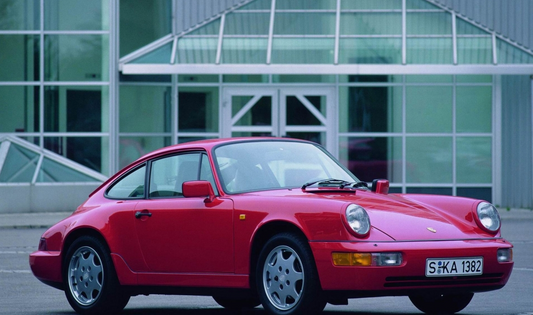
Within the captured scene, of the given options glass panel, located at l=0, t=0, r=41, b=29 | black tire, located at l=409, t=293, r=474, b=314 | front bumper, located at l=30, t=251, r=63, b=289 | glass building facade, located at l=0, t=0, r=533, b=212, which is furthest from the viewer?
glass panel, located at l=0, t=0, r=41, b=29

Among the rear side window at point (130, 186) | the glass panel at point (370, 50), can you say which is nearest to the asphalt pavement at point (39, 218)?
the glass panel at point (370, 50)

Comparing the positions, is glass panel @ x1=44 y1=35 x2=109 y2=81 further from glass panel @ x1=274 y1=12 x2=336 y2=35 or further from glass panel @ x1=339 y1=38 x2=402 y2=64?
glass panel @ x1=339 y1=38 x2=402 y2=64

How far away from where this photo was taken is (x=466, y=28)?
81.4 feet

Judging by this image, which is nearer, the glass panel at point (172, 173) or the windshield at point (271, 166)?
the windshield at point (271, 166)

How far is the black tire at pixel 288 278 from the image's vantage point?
22.2 ft

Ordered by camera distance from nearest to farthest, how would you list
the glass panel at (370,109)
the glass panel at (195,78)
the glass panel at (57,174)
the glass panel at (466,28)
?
the glass panel at (57,174)
the glass panel at (466,28)
the glass panel at (370,109)
the glass panel at (195,78)

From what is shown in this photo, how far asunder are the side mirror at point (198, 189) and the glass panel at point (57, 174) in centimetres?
1672

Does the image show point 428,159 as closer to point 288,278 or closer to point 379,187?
point 379,187

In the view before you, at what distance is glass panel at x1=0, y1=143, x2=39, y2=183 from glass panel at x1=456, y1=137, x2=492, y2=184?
1027 cm

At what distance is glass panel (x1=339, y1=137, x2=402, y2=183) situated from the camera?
25.5 m

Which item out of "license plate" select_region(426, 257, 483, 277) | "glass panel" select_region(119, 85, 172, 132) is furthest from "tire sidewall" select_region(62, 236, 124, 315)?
"glass panel" select_region(119, 85, 172, 132)

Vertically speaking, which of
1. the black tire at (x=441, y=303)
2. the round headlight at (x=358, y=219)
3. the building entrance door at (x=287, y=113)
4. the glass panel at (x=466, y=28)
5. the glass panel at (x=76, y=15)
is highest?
the glass panel at (x=76, y=15)

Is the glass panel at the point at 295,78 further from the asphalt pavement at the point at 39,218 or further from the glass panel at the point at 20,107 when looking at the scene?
the glass panel at the point at 20,107

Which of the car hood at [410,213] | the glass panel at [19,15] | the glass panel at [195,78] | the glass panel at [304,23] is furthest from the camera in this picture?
the glass panel at [195,78]
